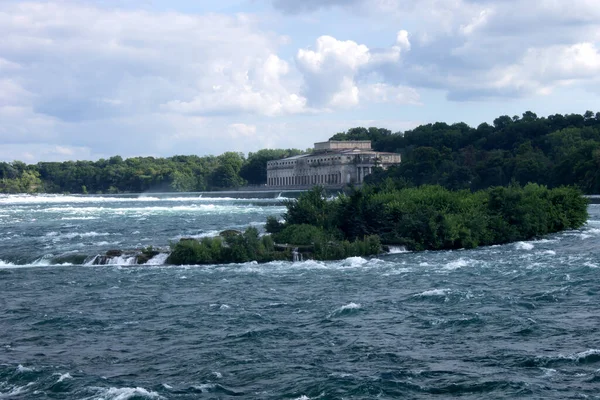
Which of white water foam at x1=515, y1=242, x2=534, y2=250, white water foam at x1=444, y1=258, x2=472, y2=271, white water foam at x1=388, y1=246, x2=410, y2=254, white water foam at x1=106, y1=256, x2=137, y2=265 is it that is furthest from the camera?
white water foam at x1=515, y1=242, x2=534, y2=250

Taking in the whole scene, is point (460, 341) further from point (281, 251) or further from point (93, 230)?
point (93, 230)

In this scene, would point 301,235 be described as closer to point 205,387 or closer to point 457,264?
point 457,264

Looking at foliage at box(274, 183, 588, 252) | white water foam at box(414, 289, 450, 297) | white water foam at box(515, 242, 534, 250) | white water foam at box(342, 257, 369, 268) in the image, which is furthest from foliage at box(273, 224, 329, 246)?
white water foam at box(414, 289, 450, 297)

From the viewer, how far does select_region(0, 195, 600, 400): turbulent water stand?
19.6m

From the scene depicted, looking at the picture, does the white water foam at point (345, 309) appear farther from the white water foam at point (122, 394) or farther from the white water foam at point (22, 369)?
the white water foam at point (22, 369)

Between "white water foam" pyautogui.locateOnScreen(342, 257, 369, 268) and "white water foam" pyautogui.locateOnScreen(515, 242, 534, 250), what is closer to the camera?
"white water foam" pyautogui.locateOnScreen(342, 257, 369, 268)

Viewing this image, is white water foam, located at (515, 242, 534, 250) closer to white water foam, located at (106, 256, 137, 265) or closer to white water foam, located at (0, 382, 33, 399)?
white water foam, located at (106, 256, 137, 265)

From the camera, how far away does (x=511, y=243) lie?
48.7 m

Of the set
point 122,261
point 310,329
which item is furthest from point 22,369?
point 122,261

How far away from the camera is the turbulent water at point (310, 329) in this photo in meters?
19.6

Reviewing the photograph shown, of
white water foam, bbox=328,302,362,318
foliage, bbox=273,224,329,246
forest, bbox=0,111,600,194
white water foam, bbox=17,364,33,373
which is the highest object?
forest, bbox=0,111,600,194

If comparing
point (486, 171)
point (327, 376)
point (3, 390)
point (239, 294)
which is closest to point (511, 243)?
point (239, 294)

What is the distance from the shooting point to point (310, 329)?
25359 millimetres

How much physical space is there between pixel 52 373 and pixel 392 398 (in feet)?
29.6
